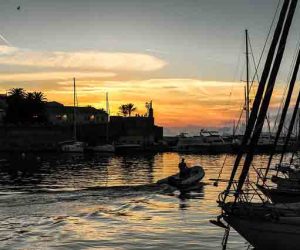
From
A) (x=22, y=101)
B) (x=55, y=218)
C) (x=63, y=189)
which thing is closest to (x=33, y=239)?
(x=55, y=218)

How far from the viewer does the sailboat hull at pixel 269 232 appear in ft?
58.2

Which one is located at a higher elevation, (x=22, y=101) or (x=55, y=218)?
(x=22, y=101)

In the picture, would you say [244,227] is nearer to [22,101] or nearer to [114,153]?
[114,153]

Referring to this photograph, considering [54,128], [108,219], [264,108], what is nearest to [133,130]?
[54,128]

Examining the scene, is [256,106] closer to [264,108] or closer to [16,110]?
[264,108]

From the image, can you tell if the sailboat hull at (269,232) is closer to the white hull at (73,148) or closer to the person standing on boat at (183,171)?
the person standing on boat at (183,171)

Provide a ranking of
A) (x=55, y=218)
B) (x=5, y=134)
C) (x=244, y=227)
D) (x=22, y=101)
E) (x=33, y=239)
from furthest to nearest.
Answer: (x=22, y=101) → (x=5, y=134) → (x=55, y=218) → (x=33, y=239) → (x=244, y=227)

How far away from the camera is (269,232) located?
18.1 meters

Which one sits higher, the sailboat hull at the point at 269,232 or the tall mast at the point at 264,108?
the tall mast at the point at 264,108

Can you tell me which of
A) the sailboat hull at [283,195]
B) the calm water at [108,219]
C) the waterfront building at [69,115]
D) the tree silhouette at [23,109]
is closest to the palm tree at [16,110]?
the tree silhouette at [23,109]

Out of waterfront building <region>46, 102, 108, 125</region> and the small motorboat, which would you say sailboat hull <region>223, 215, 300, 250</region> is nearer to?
the small motorboat

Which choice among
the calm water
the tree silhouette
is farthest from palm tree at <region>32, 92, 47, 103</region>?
the calm water

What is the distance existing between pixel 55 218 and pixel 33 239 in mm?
5406

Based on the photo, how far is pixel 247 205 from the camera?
1909 centimetres
